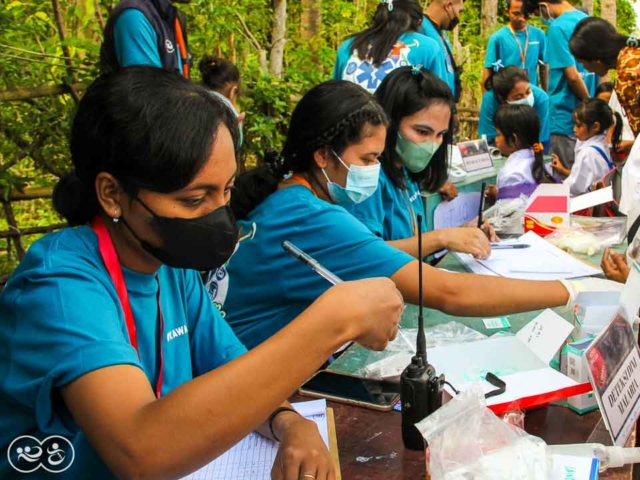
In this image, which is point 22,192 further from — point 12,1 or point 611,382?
point 611,382

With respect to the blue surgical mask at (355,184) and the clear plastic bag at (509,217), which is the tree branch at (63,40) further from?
the clear plastic bag at (509,217)

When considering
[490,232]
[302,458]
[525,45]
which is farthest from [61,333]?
[525,45]

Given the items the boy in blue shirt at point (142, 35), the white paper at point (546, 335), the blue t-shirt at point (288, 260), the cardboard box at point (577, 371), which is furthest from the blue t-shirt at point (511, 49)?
the cardboard box at point (577, 371)

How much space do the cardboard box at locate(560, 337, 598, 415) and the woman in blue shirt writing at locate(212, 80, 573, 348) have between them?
364mm

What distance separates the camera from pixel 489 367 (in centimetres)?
148

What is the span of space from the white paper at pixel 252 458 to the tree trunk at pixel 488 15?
959cm

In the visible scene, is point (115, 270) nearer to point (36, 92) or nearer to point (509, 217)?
point (509, 217)

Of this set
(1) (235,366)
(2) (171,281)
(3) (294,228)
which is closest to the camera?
(1) (235,366)

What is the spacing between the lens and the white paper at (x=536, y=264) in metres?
2.23

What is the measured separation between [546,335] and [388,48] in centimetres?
247

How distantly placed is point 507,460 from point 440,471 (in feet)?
0.35

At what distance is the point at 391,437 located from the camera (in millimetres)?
1316

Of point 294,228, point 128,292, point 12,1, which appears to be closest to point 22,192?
point 12,1

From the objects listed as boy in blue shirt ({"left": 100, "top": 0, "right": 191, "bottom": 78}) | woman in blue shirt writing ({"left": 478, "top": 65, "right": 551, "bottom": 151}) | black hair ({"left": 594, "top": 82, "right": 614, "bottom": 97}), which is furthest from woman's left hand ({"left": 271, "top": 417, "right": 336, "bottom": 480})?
black hair ({"left": 594, "top": 82, "right": 614, "bottom": 97})
